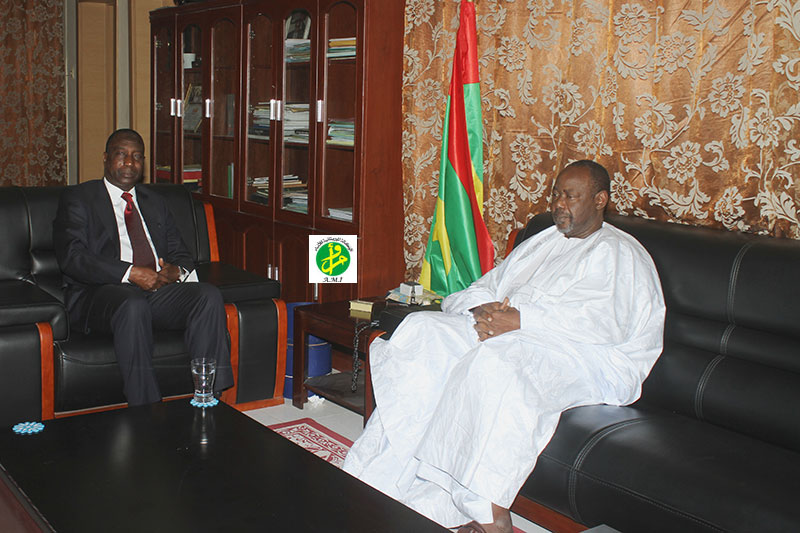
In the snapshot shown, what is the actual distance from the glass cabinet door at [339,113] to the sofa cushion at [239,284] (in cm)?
55

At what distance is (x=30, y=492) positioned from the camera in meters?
1.71

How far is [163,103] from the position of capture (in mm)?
5195

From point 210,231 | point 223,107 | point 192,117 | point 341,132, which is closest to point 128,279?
point 210,231

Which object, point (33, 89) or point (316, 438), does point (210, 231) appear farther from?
point (33, 89)

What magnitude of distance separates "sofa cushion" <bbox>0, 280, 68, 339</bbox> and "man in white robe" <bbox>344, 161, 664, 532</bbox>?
1.16 metres

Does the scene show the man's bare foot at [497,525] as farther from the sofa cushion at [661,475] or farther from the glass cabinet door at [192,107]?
the glass cabinet door at [192,107]

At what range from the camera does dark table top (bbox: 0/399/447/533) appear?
161 cm

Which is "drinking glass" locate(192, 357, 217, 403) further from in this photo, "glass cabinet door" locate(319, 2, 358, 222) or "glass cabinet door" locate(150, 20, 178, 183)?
"glass cabinet door" locate(150, 20, 178, 183)

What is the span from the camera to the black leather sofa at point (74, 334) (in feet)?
8.96

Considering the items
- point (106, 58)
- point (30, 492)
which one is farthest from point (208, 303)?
point (106, 58)

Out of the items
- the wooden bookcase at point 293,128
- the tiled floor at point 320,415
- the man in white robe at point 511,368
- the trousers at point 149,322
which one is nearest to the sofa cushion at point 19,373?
the trousers at point 149,322

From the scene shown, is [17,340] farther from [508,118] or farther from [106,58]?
[106,58]

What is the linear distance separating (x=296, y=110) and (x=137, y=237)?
3.76 ft

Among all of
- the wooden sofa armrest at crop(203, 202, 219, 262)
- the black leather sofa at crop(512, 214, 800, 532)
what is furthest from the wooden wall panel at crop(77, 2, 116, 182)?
the black leather sofa at crop(512, 214, 800, 532)
